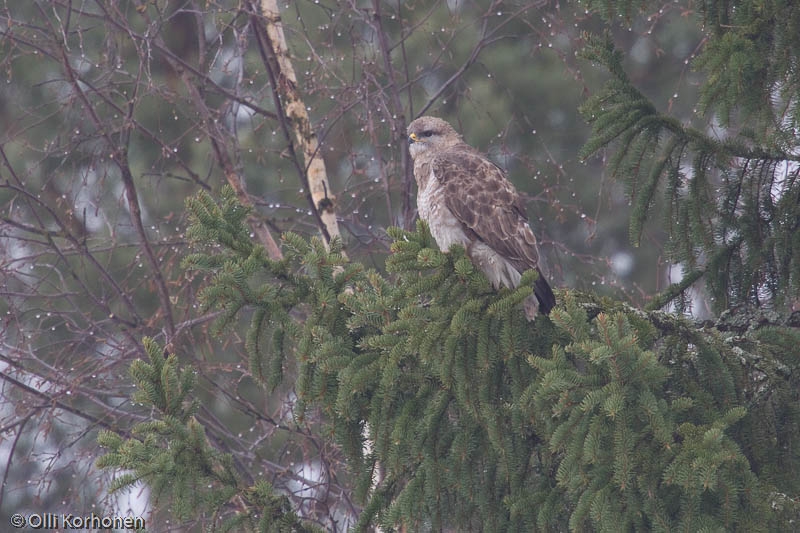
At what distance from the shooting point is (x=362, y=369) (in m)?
3.34

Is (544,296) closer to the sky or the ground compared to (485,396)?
closer to the sky

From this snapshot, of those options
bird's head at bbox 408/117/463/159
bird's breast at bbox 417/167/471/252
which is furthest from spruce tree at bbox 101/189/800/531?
bird's head at bbox 408/117/463/159

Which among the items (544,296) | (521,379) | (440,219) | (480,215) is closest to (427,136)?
(440,219)

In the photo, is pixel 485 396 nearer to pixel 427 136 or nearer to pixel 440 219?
pixel 440 219

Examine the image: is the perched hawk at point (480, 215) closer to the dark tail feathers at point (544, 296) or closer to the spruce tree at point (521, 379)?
the dark tail feathers at point (544, 296)

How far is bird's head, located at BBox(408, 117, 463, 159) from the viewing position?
17.1ft

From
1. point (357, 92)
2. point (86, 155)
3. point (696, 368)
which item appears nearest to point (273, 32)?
point (357, 92)

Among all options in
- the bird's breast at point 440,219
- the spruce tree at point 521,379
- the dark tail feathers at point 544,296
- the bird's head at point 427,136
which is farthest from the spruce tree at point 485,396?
the bird's head at point 427,136

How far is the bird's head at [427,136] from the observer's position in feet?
17.1

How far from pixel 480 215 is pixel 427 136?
0.93m

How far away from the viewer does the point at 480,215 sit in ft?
14.7

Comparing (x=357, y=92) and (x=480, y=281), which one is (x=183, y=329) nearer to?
(x=357, y=92)

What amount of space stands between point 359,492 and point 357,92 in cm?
260

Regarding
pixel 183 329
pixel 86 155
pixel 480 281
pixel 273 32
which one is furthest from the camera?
pixel 273 32
